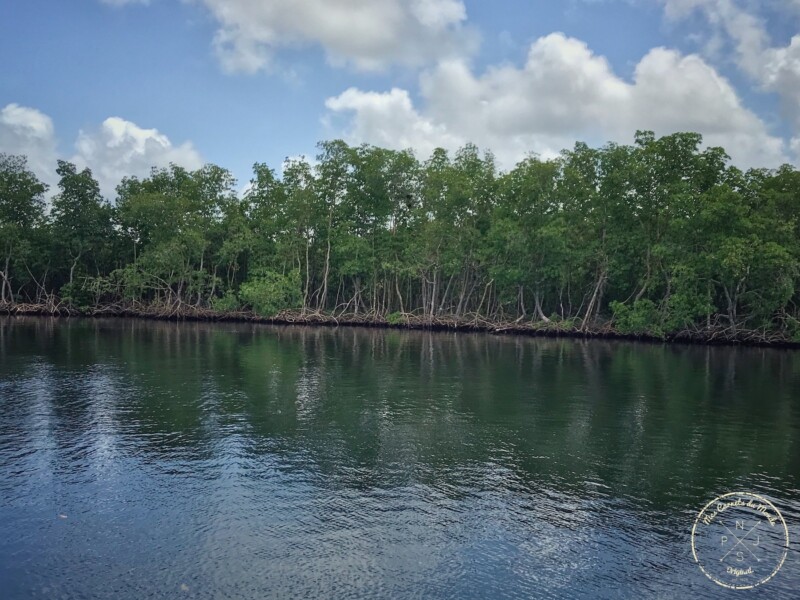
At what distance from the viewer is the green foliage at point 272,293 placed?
5578cm

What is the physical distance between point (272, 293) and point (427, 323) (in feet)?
47.2

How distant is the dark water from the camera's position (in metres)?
→ 8.04

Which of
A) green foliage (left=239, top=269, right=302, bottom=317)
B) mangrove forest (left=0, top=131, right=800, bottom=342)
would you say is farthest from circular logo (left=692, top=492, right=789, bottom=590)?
green foliage (left=239, top=269, right=302, bottom=317)

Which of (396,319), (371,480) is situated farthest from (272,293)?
(371,480)

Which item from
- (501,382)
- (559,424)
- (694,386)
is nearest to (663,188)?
(694,386)

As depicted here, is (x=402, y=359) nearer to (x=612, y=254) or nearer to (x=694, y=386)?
(x=694, y=386)

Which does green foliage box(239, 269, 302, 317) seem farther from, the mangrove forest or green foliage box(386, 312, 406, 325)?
green foliage box(386, 312, 406, 325)

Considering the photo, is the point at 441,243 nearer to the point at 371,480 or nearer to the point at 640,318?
the point at 640,318

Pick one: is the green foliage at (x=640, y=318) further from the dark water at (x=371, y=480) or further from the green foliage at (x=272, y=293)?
the green foliage at (x=272, y=293)

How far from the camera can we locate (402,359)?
100 feet

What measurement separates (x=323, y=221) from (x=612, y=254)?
26805 mm

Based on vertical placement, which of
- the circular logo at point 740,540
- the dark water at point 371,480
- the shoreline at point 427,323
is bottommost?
the circular logo at point 740,540

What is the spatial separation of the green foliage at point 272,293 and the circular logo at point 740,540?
158 feet

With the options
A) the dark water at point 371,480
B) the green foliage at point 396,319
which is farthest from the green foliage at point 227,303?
the dark water at point 371,480
